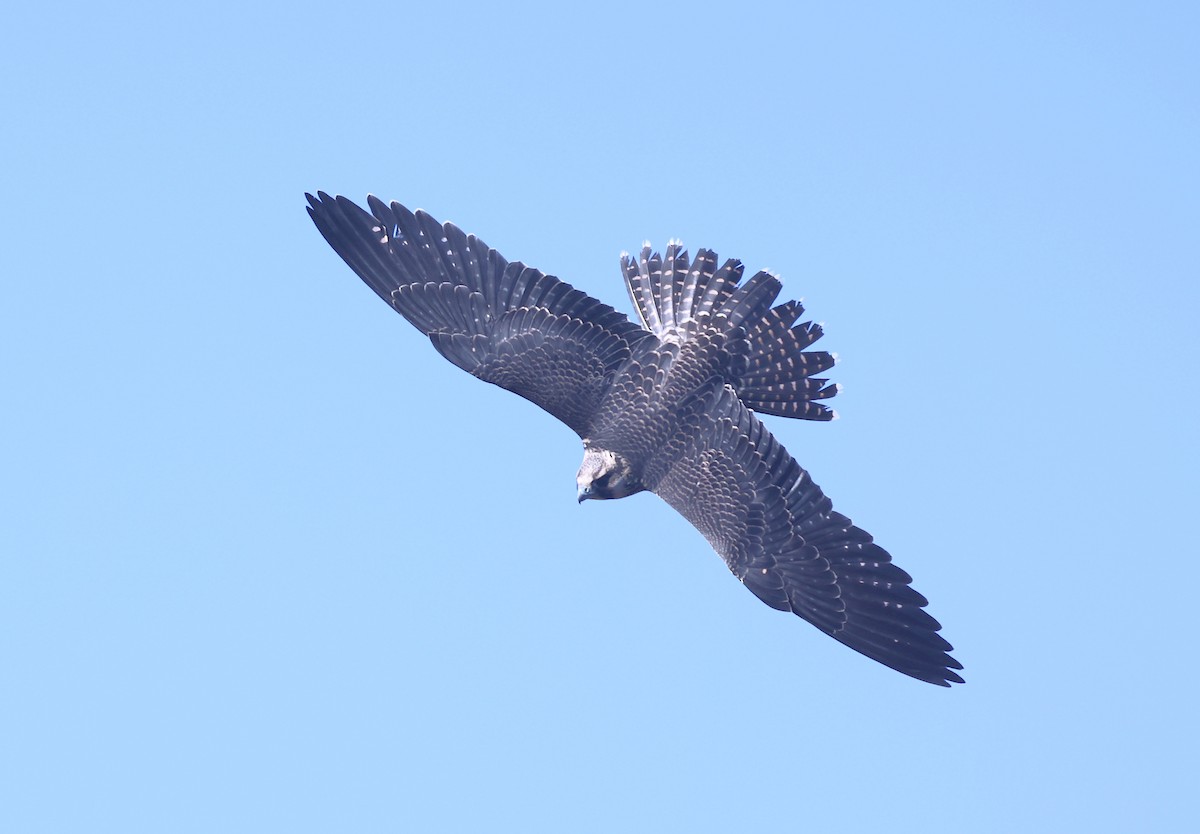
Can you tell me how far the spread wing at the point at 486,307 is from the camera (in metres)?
19.0

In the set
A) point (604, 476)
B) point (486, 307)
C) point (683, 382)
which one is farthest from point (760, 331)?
point (486, 307)

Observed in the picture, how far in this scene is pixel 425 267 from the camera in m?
19.7

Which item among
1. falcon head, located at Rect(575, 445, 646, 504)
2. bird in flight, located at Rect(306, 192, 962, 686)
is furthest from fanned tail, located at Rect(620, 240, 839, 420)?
falcon head, located at Rect(575, 445, 646, 504)

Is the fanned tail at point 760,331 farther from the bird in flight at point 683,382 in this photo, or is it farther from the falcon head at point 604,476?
the falcon head at point 604,476

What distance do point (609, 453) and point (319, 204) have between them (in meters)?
4.01

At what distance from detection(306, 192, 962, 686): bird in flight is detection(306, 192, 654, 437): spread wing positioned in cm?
1

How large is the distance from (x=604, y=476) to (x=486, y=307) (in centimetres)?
210

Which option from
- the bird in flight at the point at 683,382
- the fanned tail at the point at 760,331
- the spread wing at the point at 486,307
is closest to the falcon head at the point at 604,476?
the bird in flight at the point at 683,382

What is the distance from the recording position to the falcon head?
19.2 metres

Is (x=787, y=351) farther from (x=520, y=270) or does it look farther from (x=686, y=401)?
(x=520, y=270)

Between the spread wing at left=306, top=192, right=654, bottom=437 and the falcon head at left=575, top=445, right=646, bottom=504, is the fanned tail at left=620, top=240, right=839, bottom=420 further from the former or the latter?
the falcon head at left=575, top=445, right=646, bottom=504

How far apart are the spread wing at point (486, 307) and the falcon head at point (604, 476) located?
1.08ft

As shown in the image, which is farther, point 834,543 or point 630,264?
point 630,264

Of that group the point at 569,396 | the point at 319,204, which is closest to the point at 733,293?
the point at 569,396
